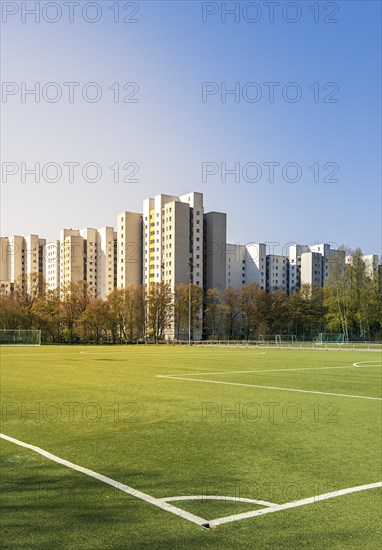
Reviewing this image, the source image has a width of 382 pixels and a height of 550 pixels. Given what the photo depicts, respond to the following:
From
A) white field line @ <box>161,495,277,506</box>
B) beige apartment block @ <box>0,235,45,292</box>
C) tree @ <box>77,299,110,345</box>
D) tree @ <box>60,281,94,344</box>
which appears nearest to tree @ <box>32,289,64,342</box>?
tree @ <box>60,281,94,344</box>

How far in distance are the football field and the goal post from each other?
47029 millimetres

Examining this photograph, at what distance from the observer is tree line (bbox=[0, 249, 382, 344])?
75312 mm

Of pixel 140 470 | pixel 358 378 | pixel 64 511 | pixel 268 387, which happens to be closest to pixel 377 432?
pixel 140 470

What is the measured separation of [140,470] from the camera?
5.71 m

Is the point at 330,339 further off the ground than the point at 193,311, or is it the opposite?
the point at 193,311

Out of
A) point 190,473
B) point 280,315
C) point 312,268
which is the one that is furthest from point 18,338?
point 312,268

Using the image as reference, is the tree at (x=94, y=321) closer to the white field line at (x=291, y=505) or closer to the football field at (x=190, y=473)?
the football field at (x=190, y=473)

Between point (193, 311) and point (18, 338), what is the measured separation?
37519mm

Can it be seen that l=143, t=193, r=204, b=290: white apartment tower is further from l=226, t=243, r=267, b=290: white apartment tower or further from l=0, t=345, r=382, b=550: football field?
l=0, t=345, r=382, b=550: football field

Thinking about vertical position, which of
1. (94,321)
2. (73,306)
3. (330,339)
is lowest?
(330,339)

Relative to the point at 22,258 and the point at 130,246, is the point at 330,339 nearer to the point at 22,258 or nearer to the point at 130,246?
the point at 130,246

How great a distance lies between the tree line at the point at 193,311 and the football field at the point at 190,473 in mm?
55352

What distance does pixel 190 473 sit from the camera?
18.5 feet

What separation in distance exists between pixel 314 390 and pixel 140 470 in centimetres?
873
